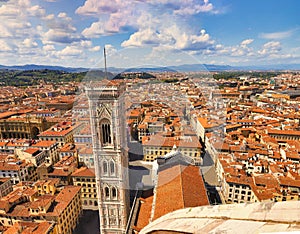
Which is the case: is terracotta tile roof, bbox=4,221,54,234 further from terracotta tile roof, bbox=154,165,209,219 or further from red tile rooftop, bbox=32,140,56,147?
red tile rooftop, bbox=32,140,56,147

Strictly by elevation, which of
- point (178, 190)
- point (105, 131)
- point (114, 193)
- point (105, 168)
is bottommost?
point (114, 193)

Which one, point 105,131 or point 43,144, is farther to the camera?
point 43,144

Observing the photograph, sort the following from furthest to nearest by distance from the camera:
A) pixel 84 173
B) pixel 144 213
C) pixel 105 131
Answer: pixel 84 173
pixel 105 131
pixel 144 213

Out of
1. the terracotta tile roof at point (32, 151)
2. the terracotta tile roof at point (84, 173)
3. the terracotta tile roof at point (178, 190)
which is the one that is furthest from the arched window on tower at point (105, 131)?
the terracotta tile roof at point (32, 151)

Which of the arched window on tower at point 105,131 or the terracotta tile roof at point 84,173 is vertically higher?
the arched window on tower at point 105,131

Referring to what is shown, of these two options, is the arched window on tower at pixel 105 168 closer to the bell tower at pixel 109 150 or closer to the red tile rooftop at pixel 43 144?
the bell tower at pixel 109 150

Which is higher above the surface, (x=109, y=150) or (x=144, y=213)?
(x=109, y=150)

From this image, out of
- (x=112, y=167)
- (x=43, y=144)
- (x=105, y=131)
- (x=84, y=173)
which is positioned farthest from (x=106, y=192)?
(x=43, y=144)

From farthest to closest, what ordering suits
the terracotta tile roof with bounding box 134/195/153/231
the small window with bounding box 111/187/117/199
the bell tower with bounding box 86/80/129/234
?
the small window with bounding box 111/187/117/199 → the bell tower with bounding box 86/80/129/234 → the terracotta tile roof with bounding box 134/195/153/231

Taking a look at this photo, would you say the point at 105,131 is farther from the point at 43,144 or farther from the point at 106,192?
the point at 43,144

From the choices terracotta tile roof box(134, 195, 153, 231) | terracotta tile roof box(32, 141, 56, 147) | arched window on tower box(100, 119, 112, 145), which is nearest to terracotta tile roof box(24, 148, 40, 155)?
terracotta tile roof box(32, 141, 56, 147)
